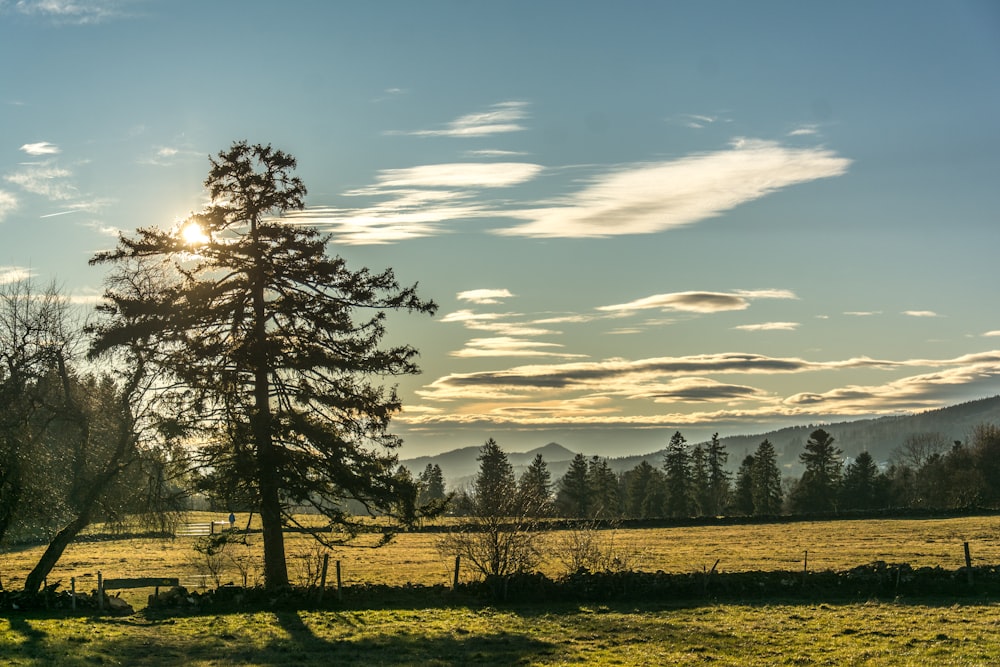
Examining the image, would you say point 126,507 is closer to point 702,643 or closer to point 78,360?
point 78,360

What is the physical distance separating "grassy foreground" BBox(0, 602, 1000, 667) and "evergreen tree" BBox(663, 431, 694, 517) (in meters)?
69.5

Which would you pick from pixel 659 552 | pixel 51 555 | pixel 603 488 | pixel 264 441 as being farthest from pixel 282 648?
pixel 603 488

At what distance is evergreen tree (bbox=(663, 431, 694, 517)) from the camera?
319 feet

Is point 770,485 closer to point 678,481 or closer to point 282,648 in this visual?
point 678,481

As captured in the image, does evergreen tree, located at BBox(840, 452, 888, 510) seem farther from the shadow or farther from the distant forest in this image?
the shadow

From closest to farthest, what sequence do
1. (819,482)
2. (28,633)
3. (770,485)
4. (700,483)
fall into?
(28,633)
(819,482)
(770,485)
(700,483)

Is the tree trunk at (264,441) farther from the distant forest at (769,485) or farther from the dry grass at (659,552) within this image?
the distant forest at (769,485)

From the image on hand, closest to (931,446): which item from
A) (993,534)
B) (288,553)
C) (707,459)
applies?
(707,459)

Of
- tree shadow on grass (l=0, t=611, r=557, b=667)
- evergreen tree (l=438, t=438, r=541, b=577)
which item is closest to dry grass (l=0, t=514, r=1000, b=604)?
evergreen tree (l=438, t=438, r=541, b=577)

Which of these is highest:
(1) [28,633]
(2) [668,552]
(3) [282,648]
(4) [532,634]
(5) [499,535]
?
(5) [499,535]

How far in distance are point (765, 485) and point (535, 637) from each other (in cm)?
7967

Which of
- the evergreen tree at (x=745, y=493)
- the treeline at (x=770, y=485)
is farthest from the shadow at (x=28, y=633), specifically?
the evergreen tree at (x=745, y=493)

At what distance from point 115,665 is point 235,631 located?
476cm

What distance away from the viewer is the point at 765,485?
97.4m
